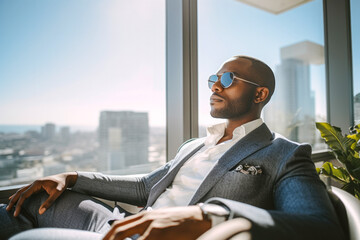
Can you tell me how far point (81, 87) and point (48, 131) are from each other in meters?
0.40

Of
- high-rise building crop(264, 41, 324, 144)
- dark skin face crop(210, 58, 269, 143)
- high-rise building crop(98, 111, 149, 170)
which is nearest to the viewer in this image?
dark skin face crop(210, 58, 269, 143)

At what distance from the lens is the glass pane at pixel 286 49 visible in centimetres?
264

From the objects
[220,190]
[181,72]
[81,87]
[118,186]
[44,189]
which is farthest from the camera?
[181,72]

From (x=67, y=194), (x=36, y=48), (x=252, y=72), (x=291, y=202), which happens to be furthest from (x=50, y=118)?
(x=291, y=202)

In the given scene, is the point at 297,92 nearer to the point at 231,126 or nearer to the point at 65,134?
the point at 231,126

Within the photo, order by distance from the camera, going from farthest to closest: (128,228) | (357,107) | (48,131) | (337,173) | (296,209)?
1. (357,107)
2. (337,173)
3. (48,131)
4. (296,209)
5. (128,228)

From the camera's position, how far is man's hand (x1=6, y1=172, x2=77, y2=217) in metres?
1.09

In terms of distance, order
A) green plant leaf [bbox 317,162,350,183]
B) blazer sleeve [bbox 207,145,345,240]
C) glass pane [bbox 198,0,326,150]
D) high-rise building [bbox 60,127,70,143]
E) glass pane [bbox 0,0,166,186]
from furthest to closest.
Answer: glass pane [bbox 198,0,326,150] → green plant leaf [bbox 317,162,350,183] → high-rise building [bbox 60,127,70,143] → glass pane [bbox 0,0,166,186] → blazer sleeve [bbox 207,145,345,240]

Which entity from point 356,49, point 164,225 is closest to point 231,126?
point 164,225

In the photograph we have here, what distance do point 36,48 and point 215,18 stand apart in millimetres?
1658

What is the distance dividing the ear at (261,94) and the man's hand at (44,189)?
108 cm

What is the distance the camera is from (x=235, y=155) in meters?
1.11

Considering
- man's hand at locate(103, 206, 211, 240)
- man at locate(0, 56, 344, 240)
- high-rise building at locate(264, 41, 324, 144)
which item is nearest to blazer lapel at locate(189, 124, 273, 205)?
man at locate(0, 56, 344, 240)

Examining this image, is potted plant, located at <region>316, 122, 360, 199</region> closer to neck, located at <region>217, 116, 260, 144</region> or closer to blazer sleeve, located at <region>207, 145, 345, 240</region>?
neck, located at <region>217, 116, 260, 144</region>
